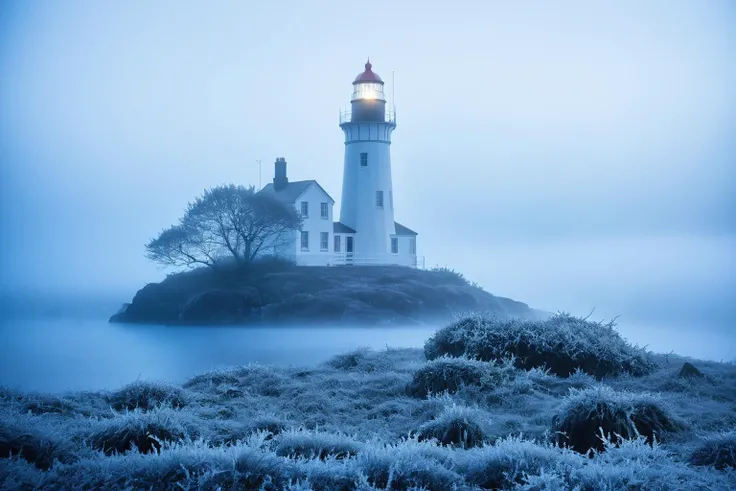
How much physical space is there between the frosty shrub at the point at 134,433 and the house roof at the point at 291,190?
75.4ft

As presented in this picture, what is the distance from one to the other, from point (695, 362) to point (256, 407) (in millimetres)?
7406

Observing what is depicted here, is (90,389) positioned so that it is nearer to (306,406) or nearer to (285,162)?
(306,406)

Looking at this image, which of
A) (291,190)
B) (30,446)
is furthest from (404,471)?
(291,190)

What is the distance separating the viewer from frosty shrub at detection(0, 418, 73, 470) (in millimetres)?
5605

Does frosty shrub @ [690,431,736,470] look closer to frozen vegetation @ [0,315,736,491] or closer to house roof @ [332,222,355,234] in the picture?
frozen vegetation @ [0,315,736,491]

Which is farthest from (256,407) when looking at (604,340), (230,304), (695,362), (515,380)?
(230,304)

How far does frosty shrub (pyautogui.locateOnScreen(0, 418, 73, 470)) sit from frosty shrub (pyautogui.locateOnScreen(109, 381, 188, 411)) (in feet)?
8.98

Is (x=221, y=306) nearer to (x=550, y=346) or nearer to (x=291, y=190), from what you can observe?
(x=291, y=190)

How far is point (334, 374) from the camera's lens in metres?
10.9

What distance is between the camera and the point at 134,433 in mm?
6371

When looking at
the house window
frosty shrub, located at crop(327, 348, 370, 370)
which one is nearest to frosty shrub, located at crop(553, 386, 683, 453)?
frosty shrub, located at crop(327, 348, 370, 370)

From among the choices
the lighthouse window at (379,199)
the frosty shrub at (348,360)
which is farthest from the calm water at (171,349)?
the lighthouse window at (379,199)

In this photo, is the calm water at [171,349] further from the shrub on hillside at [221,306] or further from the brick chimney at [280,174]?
the brick chimney at [280,174]

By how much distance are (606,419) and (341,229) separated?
2496 cm
